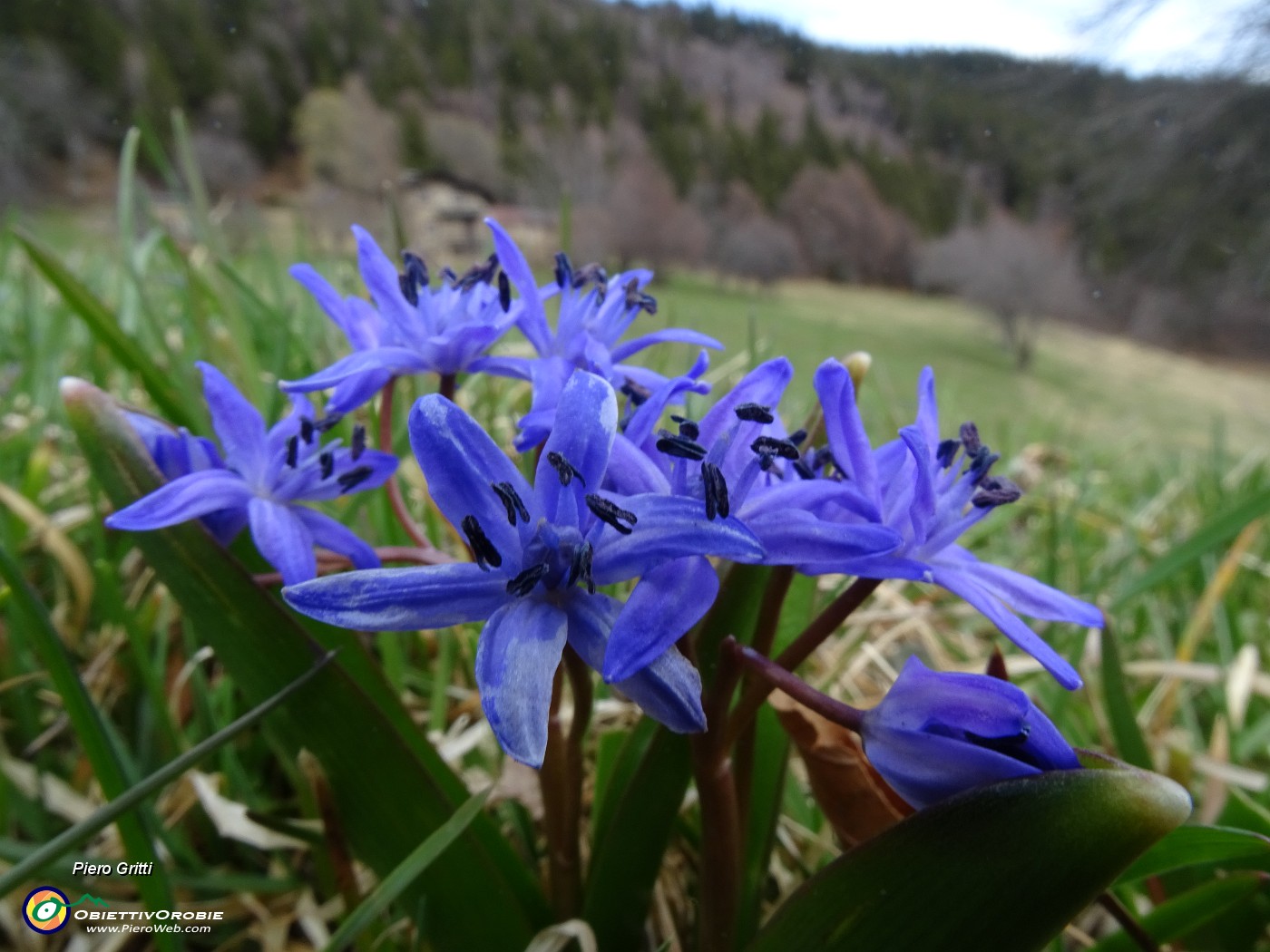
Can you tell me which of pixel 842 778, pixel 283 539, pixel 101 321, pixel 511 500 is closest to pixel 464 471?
pixel 511 500

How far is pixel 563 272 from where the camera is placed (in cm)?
42

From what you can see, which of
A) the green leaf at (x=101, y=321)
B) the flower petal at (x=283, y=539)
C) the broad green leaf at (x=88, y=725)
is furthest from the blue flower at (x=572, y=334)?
the green leaf at (x=101, y=321)

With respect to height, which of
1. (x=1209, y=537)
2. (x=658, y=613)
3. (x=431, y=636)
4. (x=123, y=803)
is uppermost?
(x=658, y=613)

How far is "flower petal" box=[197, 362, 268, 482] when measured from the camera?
0.37 meters

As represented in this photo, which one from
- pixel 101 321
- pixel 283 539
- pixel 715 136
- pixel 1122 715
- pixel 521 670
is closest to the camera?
pixel 521 670

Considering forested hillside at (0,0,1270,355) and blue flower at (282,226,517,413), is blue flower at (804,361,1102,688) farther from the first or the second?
forested hillside at (0,0,1270,355)

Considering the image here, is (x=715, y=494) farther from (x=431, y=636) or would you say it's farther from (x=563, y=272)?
(x=431, y=636)

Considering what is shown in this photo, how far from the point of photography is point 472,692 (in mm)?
655

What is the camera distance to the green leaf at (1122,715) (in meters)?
0.46

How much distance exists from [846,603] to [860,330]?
910 millimetres

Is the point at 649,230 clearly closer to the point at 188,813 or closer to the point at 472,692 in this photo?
the point at 472,692

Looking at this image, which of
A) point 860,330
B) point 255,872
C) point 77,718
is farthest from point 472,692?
point 860,330

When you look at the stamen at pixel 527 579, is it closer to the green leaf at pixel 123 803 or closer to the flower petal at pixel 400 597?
the flower petal at pixel 400 597

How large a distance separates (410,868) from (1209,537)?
63 cm
